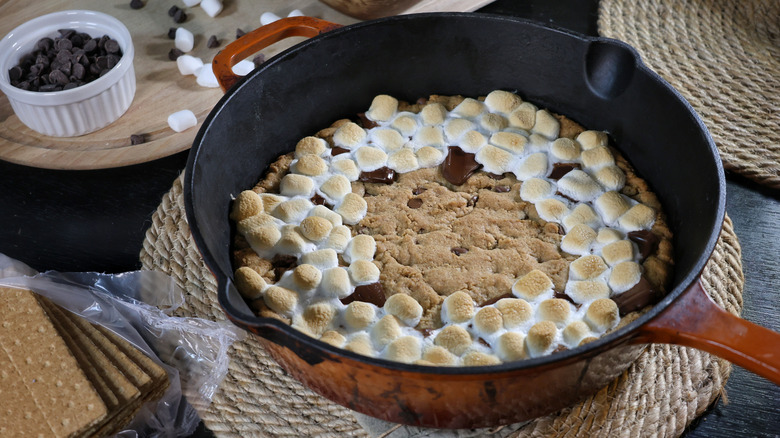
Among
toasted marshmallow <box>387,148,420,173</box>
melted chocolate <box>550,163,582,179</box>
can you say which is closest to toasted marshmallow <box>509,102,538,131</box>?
melted chocolate <box>550,163,582,179</box>

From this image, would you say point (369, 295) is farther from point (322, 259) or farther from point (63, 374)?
point (63, 374)

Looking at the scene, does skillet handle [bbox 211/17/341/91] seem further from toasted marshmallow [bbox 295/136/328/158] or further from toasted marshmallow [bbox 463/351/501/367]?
toasted marshmallow [bbox 463/351/501/367]

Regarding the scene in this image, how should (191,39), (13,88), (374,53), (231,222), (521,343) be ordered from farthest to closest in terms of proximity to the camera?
(191,39) → (13,88) → (374,53) → (231,222) → (521,343)

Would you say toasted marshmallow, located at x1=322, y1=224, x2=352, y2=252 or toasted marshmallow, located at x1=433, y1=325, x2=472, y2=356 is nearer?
toasted marshmallow, located at x1=433, y1=325, x2=472, y2=356

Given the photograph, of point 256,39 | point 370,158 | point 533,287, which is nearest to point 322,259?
point 370,158

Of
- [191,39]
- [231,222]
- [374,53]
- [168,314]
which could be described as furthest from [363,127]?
[191,39]

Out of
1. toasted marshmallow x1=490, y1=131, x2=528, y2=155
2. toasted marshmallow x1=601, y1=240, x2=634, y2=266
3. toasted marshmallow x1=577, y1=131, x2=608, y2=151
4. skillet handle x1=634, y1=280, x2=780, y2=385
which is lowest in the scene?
toasted marshmallow x1=601, y1=240, x2=634, y2=266

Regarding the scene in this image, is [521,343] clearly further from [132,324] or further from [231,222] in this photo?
[132,324]
